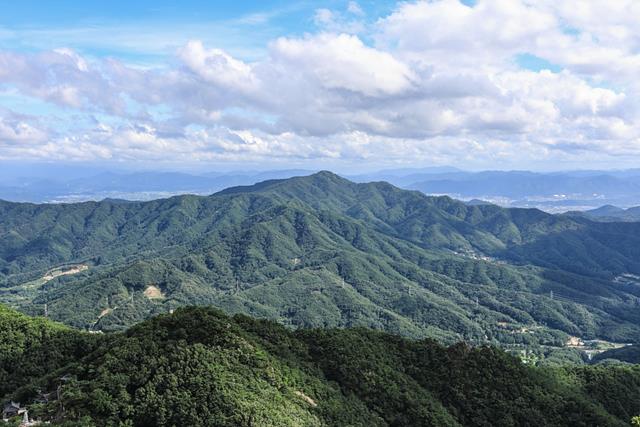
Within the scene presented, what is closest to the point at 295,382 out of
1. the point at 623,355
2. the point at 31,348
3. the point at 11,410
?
the point at 11,410

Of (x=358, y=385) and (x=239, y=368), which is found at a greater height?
(x=239, y=368)

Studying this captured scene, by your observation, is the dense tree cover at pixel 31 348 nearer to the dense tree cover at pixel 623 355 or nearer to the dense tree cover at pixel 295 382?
the dense tree cover at pixel 295 382

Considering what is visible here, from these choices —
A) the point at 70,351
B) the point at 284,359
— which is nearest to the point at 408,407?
the point at 284,359

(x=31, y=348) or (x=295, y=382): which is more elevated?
(x=31, y=348)

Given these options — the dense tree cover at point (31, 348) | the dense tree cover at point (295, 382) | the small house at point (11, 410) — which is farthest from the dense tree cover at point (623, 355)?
the small house at point (11, 410)

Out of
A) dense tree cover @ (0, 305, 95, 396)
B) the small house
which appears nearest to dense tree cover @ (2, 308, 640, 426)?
dense tree cover @ (0, 305, 95, 396)

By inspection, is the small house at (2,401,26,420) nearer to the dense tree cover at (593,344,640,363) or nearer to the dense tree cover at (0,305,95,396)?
the dense tree cover at (0,305,95,396)

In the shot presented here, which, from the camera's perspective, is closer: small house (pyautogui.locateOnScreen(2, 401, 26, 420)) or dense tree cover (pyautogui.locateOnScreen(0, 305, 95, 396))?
small house (pyautogui.locateOnScreen(2, 401, 26, 420))

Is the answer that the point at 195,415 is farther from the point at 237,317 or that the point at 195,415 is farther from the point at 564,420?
the point at 564,420

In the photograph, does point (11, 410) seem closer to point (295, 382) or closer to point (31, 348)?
point (31, 348)
